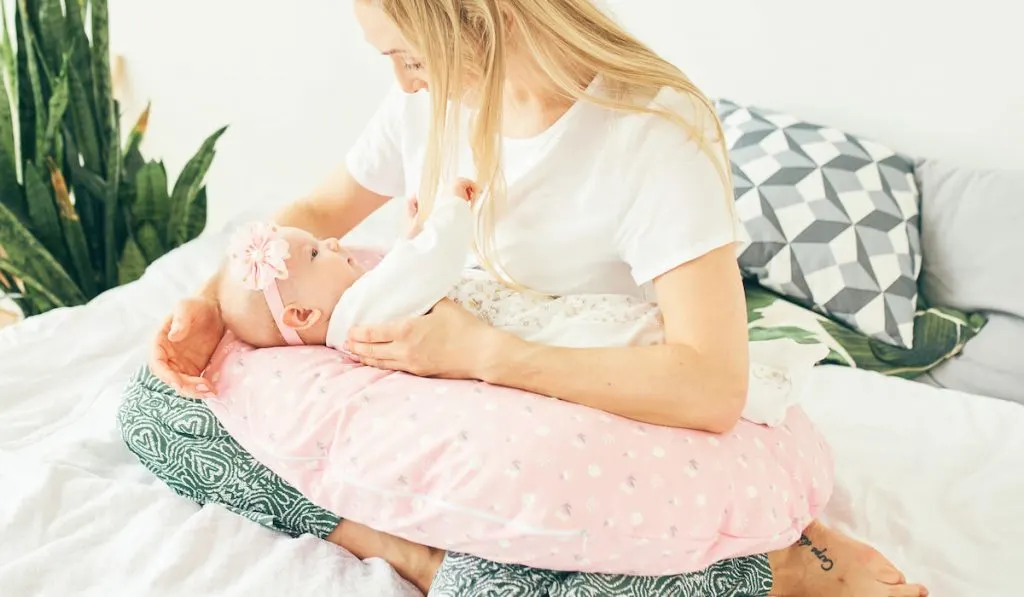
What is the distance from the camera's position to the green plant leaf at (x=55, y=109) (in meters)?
1.94

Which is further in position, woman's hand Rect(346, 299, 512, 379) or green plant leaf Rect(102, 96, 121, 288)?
green plant leaf Rect(102, 96, 121, 288)

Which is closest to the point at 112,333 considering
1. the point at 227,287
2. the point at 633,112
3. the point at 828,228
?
the point at 227,287

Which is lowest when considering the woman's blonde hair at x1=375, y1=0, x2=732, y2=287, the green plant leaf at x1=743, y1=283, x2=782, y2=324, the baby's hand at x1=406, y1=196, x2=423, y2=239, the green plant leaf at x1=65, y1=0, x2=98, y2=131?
the green plant leaf at x1=743, y1=283, x2=782, y2=324

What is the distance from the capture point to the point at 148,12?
8.91 feet

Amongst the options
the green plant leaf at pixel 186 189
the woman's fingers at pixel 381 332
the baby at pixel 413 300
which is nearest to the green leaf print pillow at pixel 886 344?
the baby at pixel 413 300

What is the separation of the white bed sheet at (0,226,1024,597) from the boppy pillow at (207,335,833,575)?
0.39 feet

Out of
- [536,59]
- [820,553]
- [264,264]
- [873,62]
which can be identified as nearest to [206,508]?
[264,264]

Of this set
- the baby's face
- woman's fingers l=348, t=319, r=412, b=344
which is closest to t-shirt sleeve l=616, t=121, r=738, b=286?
woman's fingers l=348, t=319, r=412, b=344

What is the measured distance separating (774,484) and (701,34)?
142 centimetres

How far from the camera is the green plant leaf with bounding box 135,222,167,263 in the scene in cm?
220

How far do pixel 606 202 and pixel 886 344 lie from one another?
931mm

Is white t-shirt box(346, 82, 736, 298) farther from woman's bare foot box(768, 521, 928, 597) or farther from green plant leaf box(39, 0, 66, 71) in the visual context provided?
green plant leaf box(39, 0, 66, 71)

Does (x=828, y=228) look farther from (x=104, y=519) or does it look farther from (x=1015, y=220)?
(x=104, y=519)

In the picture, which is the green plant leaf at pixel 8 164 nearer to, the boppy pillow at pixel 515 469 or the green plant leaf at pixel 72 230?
the green plant leaf at pixel 72 230
